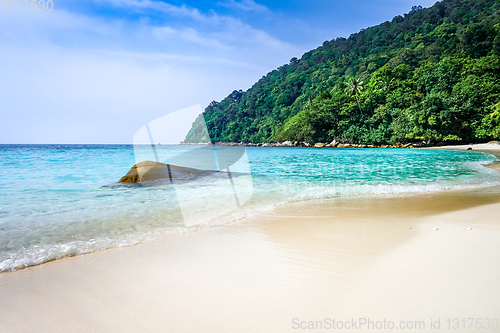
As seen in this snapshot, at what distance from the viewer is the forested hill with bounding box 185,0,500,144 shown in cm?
3962

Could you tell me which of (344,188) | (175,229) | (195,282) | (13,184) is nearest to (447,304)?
(195,282)

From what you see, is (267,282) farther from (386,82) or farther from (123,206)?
(386,82)

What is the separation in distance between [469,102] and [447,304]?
5054cm

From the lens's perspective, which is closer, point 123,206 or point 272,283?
point 272,283

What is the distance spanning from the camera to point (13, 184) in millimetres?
7988

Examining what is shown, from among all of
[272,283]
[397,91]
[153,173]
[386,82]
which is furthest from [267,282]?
[386,82]

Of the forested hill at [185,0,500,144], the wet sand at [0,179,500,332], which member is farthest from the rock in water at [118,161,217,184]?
the wet sand at [0,179,500,332]

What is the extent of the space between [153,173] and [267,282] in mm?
8061

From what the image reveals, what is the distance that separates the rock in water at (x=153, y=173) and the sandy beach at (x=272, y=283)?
6002 mm

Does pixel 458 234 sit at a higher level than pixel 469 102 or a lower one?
lower

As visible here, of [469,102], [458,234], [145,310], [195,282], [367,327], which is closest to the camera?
[367,327]

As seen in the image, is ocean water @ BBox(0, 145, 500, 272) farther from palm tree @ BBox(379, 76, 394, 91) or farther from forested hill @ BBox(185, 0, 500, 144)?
palm tree @ BBox(379, 76, 394, 91)

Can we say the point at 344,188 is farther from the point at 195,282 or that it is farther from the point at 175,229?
the point at 195,282

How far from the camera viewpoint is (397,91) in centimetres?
4959
